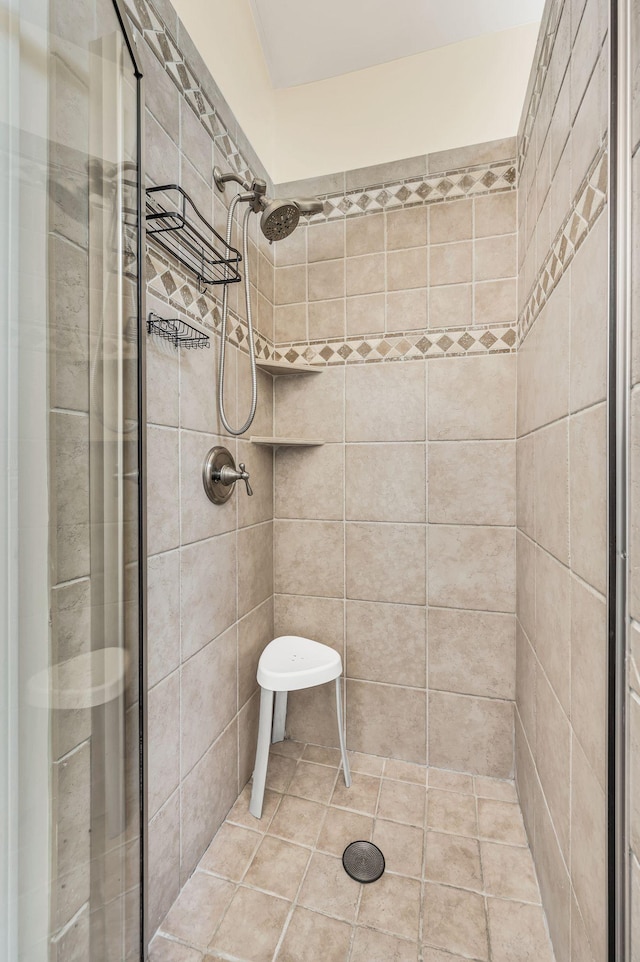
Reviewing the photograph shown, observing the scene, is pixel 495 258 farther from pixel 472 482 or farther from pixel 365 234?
pixel 472 482

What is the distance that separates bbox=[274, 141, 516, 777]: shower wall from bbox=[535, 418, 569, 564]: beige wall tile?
386 millimetres

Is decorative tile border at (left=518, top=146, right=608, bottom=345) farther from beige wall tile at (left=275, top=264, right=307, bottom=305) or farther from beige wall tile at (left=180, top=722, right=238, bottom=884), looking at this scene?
beige wall tile at (left=180, top=722, right=238, bottom=884)

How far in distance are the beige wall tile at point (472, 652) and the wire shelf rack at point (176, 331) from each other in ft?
4.17

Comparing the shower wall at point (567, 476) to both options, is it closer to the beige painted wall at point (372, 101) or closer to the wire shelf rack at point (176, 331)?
the beige painted wall at point (372, 101)

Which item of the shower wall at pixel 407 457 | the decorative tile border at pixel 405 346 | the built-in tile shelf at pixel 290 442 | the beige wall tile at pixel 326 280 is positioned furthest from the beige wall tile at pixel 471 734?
the beige wall tile at pixel 326 280

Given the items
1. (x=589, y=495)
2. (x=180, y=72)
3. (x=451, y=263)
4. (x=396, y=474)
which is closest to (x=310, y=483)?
(x=396, y=474)

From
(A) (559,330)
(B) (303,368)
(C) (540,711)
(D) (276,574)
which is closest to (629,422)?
(A) (559,330)

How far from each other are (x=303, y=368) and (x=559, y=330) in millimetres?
905

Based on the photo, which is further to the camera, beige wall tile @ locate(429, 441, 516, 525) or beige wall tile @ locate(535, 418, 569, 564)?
beige wall tile @ locate(429, 441, 516, 525)

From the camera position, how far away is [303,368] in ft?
5.38

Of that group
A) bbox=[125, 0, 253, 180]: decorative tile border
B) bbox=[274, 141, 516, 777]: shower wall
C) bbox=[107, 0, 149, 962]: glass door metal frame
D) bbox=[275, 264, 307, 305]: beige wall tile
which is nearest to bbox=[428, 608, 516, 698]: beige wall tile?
bbox=[274, 141, 516, 777]: shower wall

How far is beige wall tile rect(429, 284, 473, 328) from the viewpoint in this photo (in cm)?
159

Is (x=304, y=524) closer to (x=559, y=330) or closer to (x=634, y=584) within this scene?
(x=559, y=330)

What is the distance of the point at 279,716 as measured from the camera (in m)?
1.74
